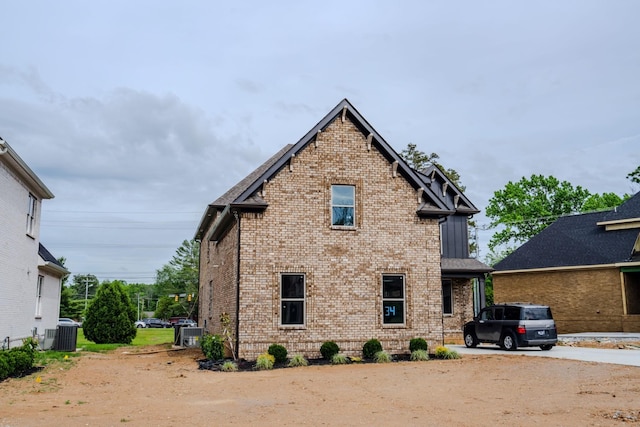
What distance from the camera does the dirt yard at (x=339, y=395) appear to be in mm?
9531

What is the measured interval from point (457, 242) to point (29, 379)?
69.0 feet

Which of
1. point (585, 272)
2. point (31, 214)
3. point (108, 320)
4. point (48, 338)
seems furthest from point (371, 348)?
point (585, 272)

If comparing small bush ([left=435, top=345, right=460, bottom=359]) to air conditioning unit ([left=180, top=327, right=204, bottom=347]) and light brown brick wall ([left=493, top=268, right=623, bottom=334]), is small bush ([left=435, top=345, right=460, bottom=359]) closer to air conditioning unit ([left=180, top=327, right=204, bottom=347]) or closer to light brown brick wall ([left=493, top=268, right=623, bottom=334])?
air conditioning unit ([left=180, top=327, right=204, bottom=347])

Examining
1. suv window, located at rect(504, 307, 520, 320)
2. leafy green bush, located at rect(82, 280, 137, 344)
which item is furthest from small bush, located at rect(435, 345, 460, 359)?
leafy green bush, located at rect(82, 280, 137, 344)

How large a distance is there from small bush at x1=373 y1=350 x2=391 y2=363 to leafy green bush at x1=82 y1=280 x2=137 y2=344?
17.9 m

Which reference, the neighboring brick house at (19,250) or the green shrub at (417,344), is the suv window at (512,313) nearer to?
the green shrub at (417,344)

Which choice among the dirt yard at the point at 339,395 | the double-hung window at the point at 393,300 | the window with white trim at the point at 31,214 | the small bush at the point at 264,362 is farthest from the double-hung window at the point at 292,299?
the window with white trim at the point at 31,214

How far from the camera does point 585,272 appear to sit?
1276 inches

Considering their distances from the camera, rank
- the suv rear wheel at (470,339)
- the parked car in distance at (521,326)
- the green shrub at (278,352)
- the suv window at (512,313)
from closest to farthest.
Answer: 1. the green shrub at (278,352)
2. the parked car in distance at (521,326)
3. the suv window at (512,313)
4. the suv rear wheel at (470,339)

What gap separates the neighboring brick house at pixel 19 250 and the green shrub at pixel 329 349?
33.1 feet

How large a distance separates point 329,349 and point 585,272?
19580 millimetres

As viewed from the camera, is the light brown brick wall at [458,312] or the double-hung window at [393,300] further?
the light brown brick wall at [458,312]

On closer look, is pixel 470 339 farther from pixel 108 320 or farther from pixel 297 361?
pixel 108 320

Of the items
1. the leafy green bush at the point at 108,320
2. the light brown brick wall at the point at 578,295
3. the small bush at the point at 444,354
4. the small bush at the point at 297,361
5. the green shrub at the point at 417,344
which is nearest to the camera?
the small bush at the point at 297,361
